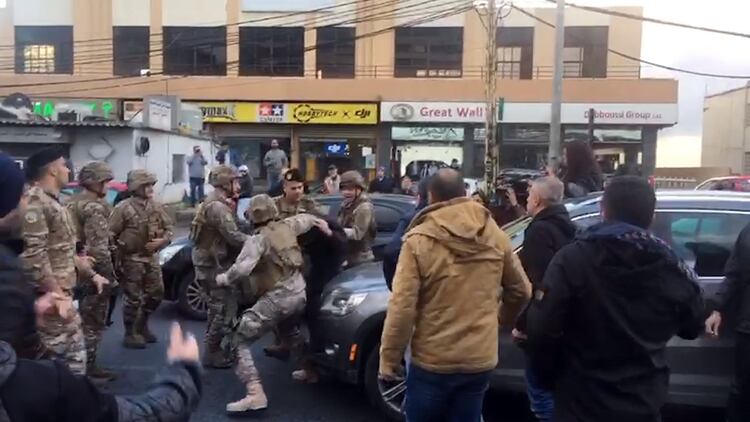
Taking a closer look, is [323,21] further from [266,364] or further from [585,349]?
[585,349]

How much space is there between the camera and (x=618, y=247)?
281 centimetres

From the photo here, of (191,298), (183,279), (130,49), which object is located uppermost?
(130,49)

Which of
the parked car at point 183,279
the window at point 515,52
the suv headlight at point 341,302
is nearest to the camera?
the suv headlight at point 341,302

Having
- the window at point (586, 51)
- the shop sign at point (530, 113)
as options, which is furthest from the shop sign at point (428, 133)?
the window at point (586, 51)

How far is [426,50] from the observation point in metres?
31.8

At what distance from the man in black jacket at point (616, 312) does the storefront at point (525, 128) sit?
26.4 meters

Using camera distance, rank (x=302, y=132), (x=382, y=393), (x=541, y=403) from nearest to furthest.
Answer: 1. (x=541, y=403)
2. (x=382, y=393)
3. (x=302, y=132)

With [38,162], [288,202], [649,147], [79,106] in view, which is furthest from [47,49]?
[38,162]

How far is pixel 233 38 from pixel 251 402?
94.2 feet

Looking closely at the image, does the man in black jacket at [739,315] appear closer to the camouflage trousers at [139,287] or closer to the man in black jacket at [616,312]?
the man in black jacket at [616,312]

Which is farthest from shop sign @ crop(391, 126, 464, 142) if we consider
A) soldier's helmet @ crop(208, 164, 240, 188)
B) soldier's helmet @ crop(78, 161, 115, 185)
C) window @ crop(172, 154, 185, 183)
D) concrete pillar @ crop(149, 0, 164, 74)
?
soldier's helmet @ crop(78, 161, 115, 185)

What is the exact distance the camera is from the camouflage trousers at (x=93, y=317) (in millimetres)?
6285

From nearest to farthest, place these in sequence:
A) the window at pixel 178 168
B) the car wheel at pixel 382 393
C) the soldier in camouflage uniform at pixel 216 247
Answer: the car wheel at pixel 382 393 < the soldier in camouflage uniform at pixel 216 247 < the window at pixel 178 168

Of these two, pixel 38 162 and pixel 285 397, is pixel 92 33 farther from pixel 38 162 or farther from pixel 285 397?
pixel 285 397
